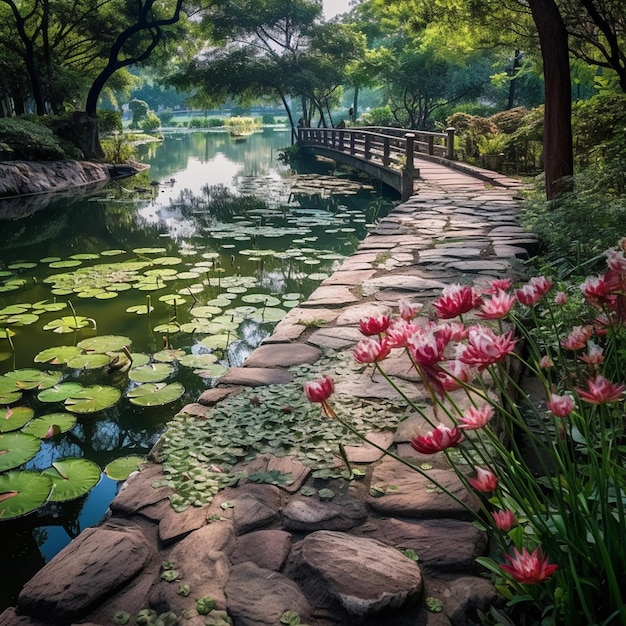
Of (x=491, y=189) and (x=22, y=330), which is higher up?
(x=491, y=189)

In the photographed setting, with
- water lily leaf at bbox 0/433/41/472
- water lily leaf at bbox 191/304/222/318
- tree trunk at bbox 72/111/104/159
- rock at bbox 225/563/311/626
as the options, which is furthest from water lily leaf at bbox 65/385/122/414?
tree trunk at bbox 72/111/104/159

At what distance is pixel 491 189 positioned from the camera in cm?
833

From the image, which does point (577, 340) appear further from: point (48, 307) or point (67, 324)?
point (48, 307)

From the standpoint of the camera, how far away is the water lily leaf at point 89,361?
12.0ft

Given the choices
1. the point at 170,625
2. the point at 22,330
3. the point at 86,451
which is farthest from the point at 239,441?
the point at 22,330

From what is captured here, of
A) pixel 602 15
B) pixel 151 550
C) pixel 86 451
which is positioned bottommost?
pixel 86 451

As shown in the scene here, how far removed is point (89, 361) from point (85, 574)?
8.11 feet

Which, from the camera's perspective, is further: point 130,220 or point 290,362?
point 130,220

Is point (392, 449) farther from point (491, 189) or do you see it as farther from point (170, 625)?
point (491, 189)

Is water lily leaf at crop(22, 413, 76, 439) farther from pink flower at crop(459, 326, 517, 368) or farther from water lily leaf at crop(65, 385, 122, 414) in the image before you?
pink flower at crop(459, 326, 517, 368)

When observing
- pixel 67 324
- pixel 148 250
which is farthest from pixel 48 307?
Answer: pixel 148 250

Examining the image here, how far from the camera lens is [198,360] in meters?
3.80

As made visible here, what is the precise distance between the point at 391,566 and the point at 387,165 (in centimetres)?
1131

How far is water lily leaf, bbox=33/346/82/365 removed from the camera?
3.77m
